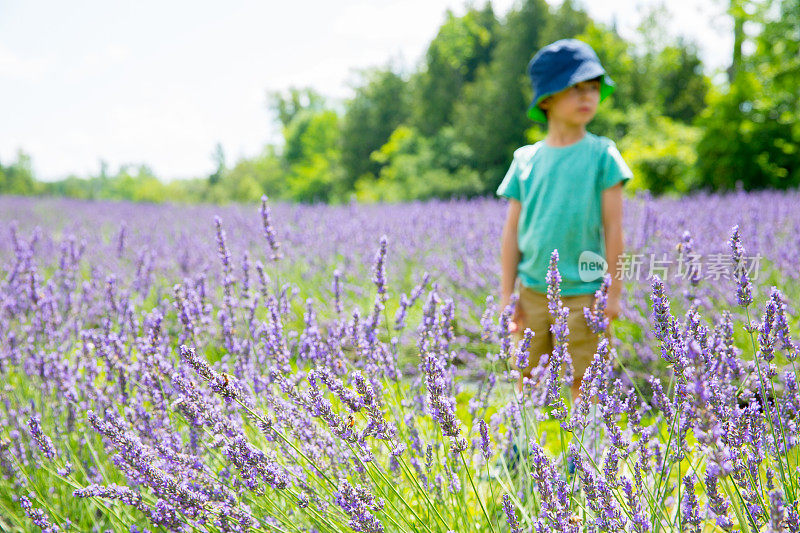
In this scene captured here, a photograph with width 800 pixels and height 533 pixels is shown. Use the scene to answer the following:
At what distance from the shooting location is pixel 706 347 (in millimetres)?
1090

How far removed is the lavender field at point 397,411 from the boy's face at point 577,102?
65 centimetres

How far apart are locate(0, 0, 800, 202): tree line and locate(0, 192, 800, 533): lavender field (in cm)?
495

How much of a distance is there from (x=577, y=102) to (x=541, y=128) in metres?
12.4

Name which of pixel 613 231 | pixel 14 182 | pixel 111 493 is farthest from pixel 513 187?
pixel 14 182

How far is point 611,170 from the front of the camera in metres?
2.07

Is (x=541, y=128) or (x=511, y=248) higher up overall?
(x=541, y=128)

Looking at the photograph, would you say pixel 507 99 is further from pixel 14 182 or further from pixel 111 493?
pixel 14 182

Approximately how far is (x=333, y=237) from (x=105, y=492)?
404 centimetres

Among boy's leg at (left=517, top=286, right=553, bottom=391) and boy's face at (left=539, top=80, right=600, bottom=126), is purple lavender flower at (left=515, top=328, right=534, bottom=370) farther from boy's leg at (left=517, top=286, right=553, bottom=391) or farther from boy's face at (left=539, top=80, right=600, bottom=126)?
boy's face at (left=539, top=80, right=600, bottom=126)

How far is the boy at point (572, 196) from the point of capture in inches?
82.6

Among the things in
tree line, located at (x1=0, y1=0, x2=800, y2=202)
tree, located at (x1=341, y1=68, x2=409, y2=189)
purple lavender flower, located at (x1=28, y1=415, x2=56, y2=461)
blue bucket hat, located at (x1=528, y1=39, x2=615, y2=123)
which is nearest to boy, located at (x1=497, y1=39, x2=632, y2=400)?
blue bucket hat, located at (x1=528, y1=39, x2=615, y2=123)

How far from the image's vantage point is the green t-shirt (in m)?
2.10

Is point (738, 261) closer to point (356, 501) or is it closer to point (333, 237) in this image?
point (356, 501)

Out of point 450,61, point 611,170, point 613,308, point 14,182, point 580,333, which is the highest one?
point 450,61
